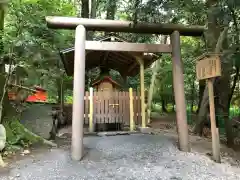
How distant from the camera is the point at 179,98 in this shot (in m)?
6.62

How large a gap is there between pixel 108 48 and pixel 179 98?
2.37 meters

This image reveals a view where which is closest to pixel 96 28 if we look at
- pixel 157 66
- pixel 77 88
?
pixel 77 88

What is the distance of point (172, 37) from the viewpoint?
6.90 m

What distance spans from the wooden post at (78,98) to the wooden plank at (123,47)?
281 millimetres

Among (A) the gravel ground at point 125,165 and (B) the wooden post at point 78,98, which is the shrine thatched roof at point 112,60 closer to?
(B) the wooden post at point 78,98

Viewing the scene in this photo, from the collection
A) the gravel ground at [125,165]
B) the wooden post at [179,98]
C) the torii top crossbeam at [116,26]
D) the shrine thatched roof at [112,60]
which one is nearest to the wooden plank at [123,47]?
the wooden post at [179,98]

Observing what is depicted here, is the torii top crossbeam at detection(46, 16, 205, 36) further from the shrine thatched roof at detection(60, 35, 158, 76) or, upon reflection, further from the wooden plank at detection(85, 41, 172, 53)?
the shrine thatched roof at detection(60, 35, 158, 76)

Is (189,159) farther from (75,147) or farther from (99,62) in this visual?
(99,62)

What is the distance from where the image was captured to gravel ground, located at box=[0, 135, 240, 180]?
4848mm

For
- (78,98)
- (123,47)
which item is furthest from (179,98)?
(78,98)

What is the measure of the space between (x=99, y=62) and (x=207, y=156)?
6.67m

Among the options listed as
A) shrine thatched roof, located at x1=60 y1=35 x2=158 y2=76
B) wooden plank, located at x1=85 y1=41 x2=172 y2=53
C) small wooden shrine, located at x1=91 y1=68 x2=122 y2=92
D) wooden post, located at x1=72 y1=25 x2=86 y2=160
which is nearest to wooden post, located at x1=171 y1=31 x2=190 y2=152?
wooden plank, located at x1=85 y1=41 x2=172 y2=53

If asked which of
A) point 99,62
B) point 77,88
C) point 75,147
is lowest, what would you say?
point 75,147

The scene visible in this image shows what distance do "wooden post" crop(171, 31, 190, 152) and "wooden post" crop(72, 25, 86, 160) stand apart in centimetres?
256
